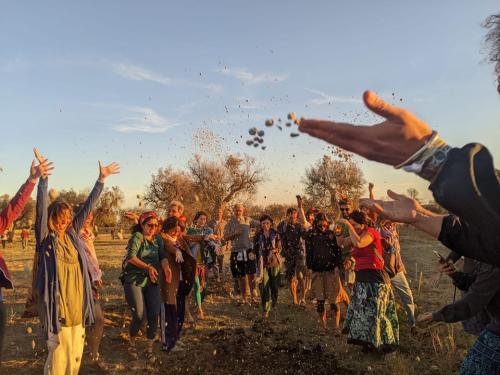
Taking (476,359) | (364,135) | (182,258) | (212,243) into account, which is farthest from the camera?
(212,243)

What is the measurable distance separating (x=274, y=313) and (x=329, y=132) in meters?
8.73

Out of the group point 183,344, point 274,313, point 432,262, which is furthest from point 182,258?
point 432,262

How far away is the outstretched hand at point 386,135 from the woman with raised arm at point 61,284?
14.3 ft

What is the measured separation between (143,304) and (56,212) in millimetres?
2347

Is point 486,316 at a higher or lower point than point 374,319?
higher

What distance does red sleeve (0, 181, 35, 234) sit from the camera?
4.37 metres

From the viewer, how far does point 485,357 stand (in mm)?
2299

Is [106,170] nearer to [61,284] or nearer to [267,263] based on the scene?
[61,284]

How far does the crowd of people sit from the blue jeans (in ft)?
0.06

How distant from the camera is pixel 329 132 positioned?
143 cm

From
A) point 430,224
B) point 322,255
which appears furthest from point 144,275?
point 430,224

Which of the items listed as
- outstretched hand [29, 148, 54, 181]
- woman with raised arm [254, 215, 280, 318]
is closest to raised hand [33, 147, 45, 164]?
outstretched hand [29, 148, 54, 181]

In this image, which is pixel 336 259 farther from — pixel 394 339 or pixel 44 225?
pixel 44 225

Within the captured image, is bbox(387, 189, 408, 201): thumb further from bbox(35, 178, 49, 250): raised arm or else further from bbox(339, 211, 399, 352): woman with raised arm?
bbox(339, 211, 399, 352): woman with raised arm
